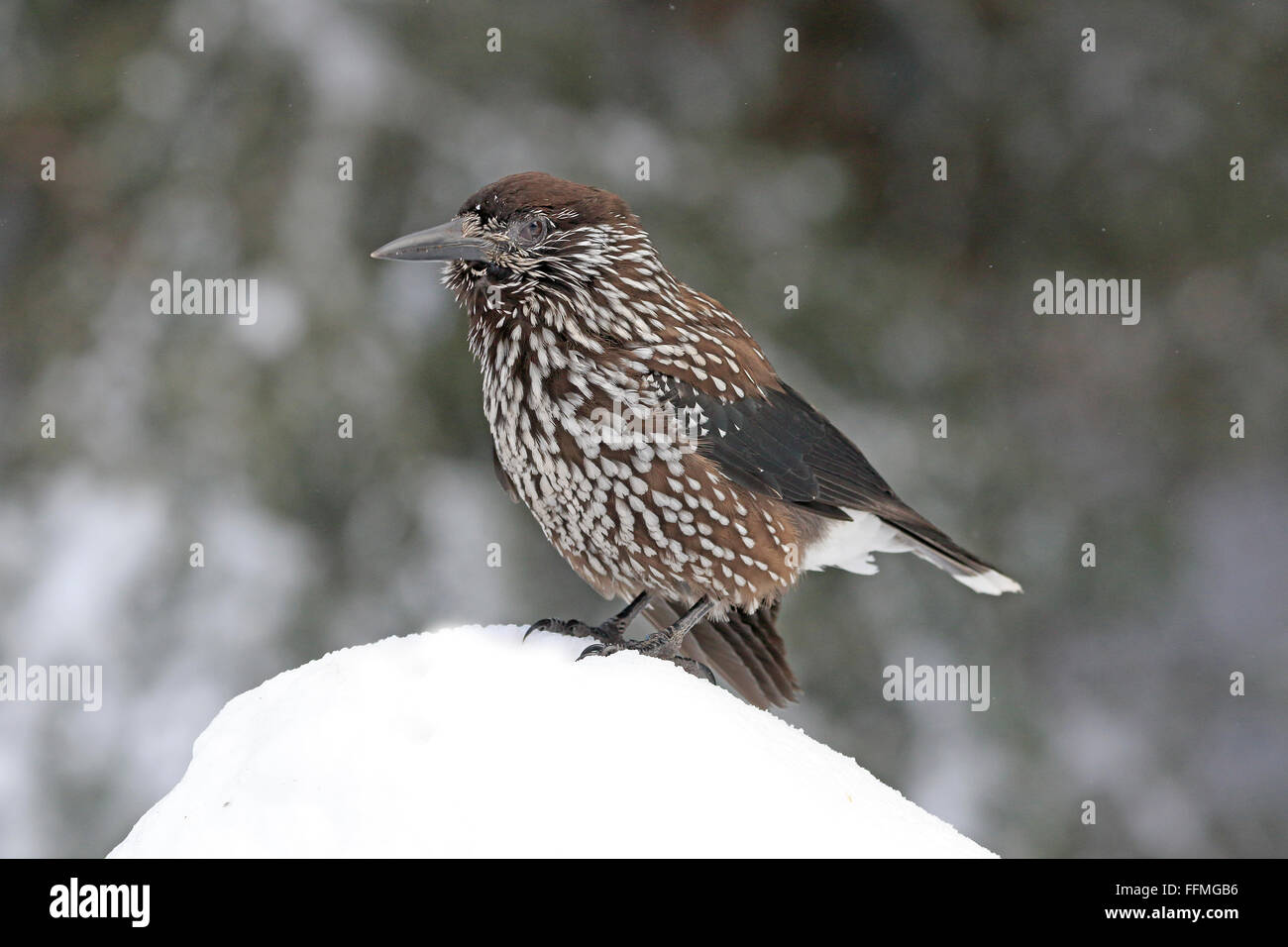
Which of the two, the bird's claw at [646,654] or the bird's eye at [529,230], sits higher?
the bird's eye at [529,230]

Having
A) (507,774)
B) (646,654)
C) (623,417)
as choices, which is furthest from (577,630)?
(507,774)

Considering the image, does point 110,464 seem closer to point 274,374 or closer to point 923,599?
point 274,374

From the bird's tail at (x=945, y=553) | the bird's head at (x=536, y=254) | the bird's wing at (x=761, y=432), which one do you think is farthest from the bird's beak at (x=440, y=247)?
the bird's tail at (x=945, y=553)

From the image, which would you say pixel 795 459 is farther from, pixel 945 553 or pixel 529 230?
pixel 529 230

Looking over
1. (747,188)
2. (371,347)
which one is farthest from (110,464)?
(747,188)

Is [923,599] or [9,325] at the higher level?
[9,325]

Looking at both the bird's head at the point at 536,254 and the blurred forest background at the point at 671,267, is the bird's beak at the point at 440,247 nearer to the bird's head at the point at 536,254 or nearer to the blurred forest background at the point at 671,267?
the bird's head at the point at 536,254
